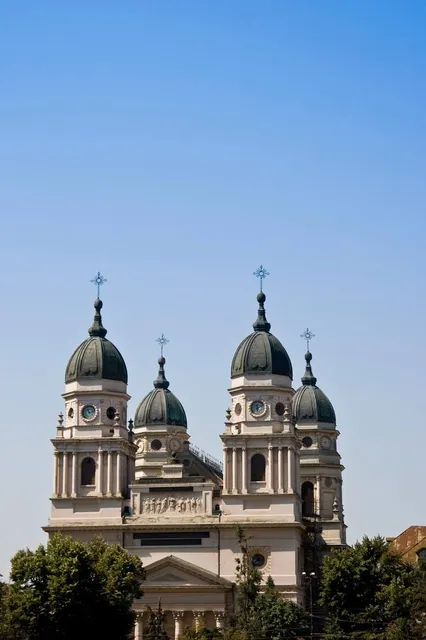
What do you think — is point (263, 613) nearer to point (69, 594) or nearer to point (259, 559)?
point (259, 559)

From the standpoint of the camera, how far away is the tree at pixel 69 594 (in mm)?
79625

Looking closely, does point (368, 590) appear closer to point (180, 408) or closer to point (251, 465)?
point (251, 465)

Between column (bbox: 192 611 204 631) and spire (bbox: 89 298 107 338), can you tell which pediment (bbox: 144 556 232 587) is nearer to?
column (bbox: 192 611 204 631)

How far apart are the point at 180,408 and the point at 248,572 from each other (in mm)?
26318

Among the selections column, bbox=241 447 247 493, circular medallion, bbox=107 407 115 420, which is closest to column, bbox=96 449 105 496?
circular medallion, bbox=107 407 115 420

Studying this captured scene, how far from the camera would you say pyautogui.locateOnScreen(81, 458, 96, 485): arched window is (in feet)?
324

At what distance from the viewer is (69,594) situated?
7975 cm

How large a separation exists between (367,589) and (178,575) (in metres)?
11.8

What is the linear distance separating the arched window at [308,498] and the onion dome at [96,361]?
732 inches

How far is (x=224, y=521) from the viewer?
9556 centimetres

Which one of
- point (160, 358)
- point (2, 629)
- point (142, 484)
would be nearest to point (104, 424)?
point (142, 484)

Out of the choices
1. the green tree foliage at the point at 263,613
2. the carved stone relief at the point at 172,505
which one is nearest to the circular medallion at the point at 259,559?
the green tree foliage at the point at 263,613

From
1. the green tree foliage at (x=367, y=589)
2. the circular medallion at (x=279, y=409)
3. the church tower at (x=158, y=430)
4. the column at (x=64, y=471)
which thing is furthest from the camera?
the church tower at (x=158, y=430)

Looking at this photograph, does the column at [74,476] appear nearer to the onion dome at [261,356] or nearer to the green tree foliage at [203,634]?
the onion dome at [261,356]
